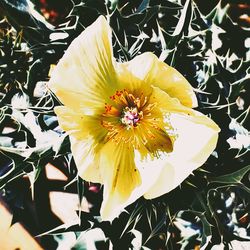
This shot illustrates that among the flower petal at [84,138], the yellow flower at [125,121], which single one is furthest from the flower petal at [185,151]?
the flower petal at [84,138]

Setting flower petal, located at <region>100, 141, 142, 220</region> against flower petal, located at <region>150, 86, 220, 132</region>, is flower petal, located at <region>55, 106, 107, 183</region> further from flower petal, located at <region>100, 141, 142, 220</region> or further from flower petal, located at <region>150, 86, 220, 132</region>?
flower petal, located at <region>150, 86, 220, 132</region>

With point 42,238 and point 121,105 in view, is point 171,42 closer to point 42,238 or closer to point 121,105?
point 121,105

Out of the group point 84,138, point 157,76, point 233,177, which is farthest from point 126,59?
point 233,177

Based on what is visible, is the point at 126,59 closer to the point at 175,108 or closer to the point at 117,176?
the point at 175,108

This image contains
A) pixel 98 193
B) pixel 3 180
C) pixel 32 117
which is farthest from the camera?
pixel 98 193

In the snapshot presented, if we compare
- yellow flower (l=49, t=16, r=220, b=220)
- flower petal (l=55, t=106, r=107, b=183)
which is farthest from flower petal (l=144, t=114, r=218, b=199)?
flower petal (l=55, t=106, r=107, b=183)

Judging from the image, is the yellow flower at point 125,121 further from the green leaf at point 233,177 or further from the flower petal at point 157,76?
the green leaf at point 233,177

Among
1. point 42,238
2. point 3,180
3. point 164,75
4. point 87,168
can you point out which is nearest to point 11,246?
point 42,238
